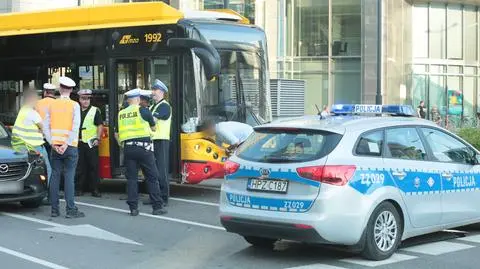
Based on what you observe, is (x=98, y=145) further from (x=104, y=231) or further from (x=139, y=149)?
(x=104, y=231)

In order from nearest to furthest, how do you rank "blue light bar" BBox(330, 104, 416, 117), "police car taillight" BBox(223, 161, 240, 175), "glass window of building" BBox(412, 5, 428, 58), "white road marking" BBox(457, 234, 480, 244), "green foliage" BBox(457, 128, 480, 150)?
"police car taillight" BBox(223, 161, 240, 175) < "blue light bar" BBox(330, 104, 416, 117) < "white road marking" BBox(457, 234, 480, 244) < "green foliage" BBox(457, 128, 480, 150) < "glass window of building" BBox(412, 5, 428, 58)

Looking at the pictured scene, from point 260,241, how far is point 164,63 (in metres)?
4.58

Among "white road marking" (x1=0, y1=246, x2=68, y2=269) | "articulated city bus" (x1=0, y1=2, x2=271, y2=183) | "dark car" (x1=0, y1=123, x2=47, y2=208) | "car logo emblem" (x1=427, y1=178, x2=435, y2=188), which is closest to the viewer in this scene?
"white road marking" (x1=0, y1=246, x2=68, y2=269)

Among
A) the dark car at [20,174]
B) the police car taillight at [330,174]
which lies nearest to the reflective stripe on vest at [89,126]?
the dark car at [20,174]

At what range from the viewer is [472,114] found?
103ft

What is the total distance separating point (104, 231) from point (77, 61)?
4458 millimetres

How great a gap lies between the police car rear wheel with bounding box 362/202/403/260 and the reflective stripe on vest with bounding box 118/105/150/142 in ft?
12.5

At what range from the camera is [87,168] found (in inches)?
453

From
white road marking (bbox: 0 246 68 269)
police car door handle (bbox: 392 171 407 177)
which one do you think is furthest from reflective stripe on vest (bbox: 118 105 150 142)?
police car door handle (bbox: 392 171 407 177)

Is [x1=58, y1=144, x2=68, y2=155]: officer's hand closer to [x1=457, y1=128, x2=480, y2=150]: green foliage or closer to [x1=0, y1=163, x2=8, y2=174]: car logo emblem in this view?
[x1=0, y1=163, x2=8, y2=174]: car logo emblem

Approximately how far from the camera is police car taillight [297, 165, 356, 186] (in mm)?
6426

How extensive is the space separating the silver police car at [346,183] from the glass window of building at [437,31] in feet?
80.2

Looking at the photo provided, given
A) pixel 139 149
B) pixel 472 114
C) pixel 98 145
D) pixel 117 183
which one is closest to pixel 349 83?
pixel 472 114

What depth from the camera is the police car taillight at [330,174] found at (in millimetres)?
6426
